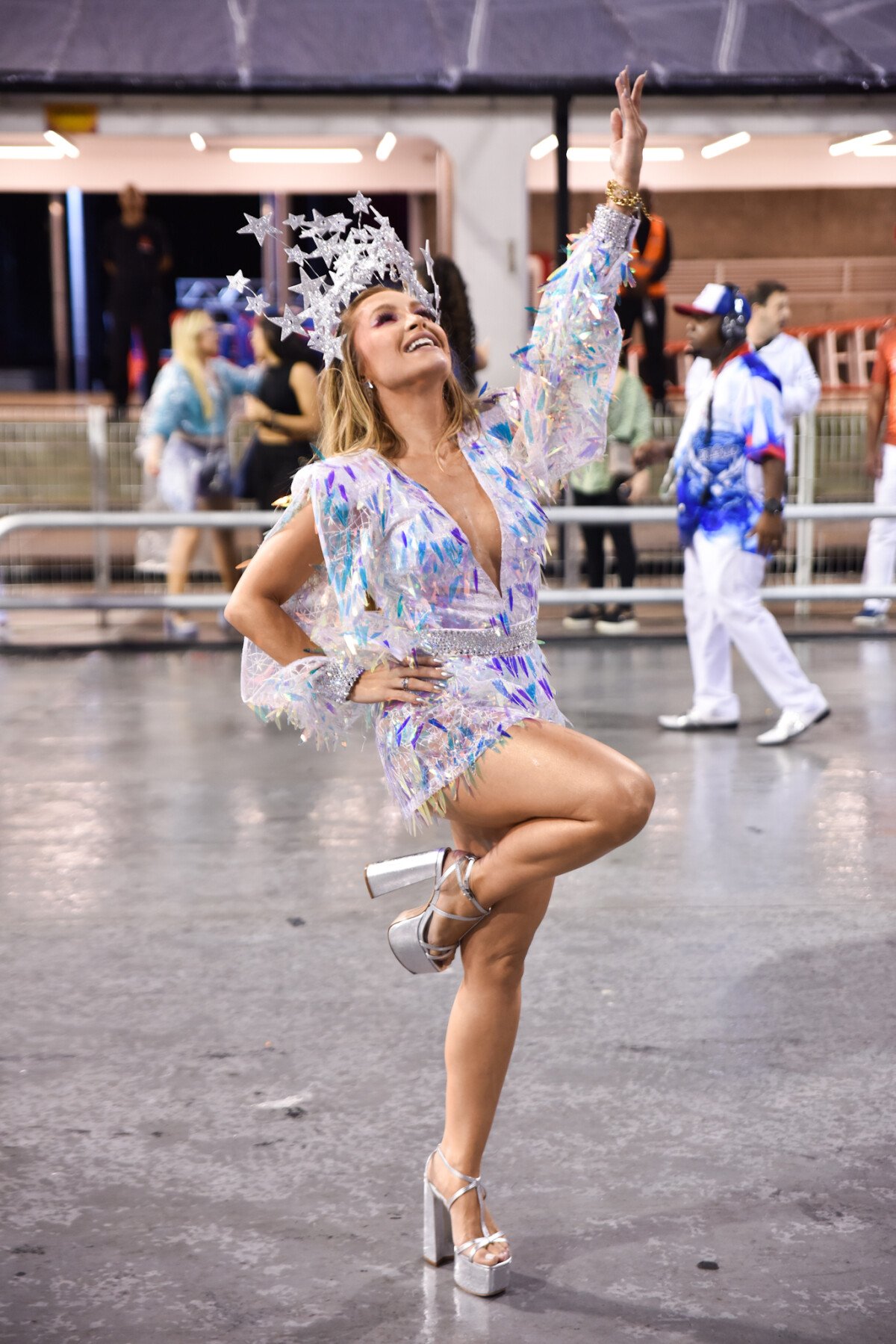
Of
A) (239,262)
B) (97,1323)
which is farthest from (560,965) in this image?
(239,262)

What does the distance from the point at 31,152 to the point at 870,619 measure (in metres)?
8.49

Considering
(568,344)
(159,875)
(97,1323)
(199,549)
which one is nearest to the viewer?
(97,1323)

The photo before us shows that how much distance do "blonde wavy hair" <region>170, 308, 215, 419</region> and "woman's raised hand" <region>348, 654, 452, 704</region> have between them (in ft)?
22.8

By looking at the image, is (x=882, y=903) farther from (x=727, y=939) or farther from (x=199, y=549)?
(x=199, y=549)

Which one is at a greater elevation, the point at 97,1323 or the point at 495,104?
the point at 495,104

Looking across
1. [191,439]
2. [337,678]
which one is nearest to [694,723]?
[191,439]

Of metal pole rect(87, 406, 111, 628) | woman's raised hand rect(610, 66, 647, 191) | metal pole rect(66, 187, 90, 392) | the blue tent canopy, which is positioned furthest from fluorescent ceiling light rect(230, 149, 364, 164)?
woman's raised hand rect(610, 66, 647, 191)

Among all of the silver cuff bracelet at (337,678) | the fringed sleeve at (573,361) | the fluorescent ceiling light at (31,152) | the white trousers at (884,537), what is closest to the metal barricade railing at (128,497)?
the white trousers at (884,537)

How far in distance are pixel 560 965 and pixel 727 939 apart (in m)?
0.52

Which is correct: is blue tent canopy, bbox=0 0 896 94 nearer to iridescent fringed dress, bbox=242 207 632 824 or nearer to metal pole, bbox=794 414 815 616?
metal pole, bbox=794 414 815 616

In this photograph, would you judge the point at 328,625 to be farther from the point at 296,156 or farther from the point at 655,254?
the point at 296,156

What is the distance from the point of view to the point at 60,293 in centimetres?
2427

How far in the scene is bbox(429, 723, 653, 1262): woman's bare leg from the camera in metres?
2.57

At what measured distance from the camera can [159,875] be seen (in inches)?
200
